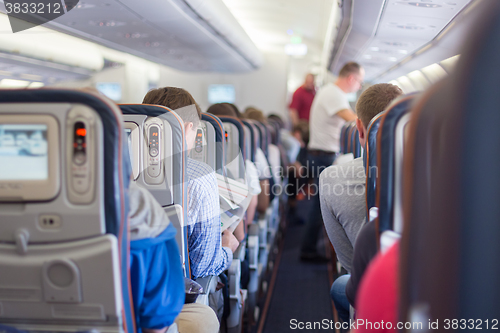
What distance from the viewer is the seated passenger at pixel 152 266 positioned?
1.32 meters

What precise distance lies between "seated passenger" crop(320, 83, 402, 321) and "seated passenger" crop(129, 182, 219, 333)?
0.95 m

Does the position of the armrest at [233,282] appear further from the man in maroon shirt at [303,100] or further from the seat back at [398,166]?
the man in maroon shirt at [303,100]

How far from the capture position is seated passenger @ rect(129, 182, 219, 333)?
1324 mm

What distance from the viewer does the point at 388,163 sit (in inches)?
48.3

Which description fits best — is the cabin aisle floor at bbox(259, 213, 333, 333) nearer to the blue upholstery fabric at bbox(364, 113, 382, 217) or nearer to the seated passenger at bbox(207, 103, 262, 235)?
the seated passenger at bbox(207, 103, 262, 235)

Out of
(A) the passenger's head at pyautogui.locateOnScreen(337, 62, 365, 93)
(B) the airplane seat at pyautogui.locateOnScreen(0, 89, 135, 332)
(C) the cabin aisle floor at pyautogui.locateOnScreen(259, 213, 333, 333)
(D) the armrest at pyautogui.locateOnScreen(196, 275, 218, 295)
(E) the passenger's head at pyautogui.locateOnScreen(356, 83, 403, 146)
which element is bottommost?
(C) the cabin aisle floor at pyautogui.locateOnScreen(259, 213, 333, 333)

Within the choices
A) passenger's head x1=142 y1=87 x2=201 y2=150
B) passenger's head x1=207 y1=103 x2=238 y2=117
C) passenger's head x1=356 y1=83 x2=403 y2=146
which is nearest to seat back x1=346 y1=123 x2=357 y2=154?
passenger's head x1=356 y1=83 x2=403 y2=146

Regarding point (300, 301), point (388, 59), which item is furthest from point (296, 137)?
point (300, 301)

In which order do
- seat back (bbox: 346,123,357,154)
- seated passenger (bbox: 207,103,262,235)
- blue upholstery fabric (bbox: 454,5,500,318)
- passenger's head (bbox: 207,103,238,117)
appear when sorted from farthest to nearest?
passenger's head (bbox: 207,103,238,117), seated passenger (bbox: 207,103,262,235), seat back (bbox: 346,123,357,154), blue upholstery fabric (bbox: 454,5,500,318)

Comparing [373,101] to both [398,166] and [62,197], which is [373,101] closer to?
[398,166]

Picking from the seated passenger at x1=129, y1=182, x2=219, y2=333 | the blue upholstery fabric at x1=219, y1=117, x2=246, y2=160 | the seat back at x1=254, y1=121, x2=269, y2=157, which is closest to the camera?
the seated passenger at x1=129, y1=182, x2=219, y2=333

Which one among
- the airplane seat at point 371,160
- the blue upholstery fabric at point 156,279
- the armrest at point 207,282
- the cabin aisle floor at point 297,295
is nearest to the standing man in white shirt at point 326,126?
the cabin aisle floor at point 297,295

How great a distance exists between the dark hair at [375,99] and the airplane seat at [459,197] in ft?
4.38

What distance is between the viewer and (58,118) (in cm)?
A: 112
